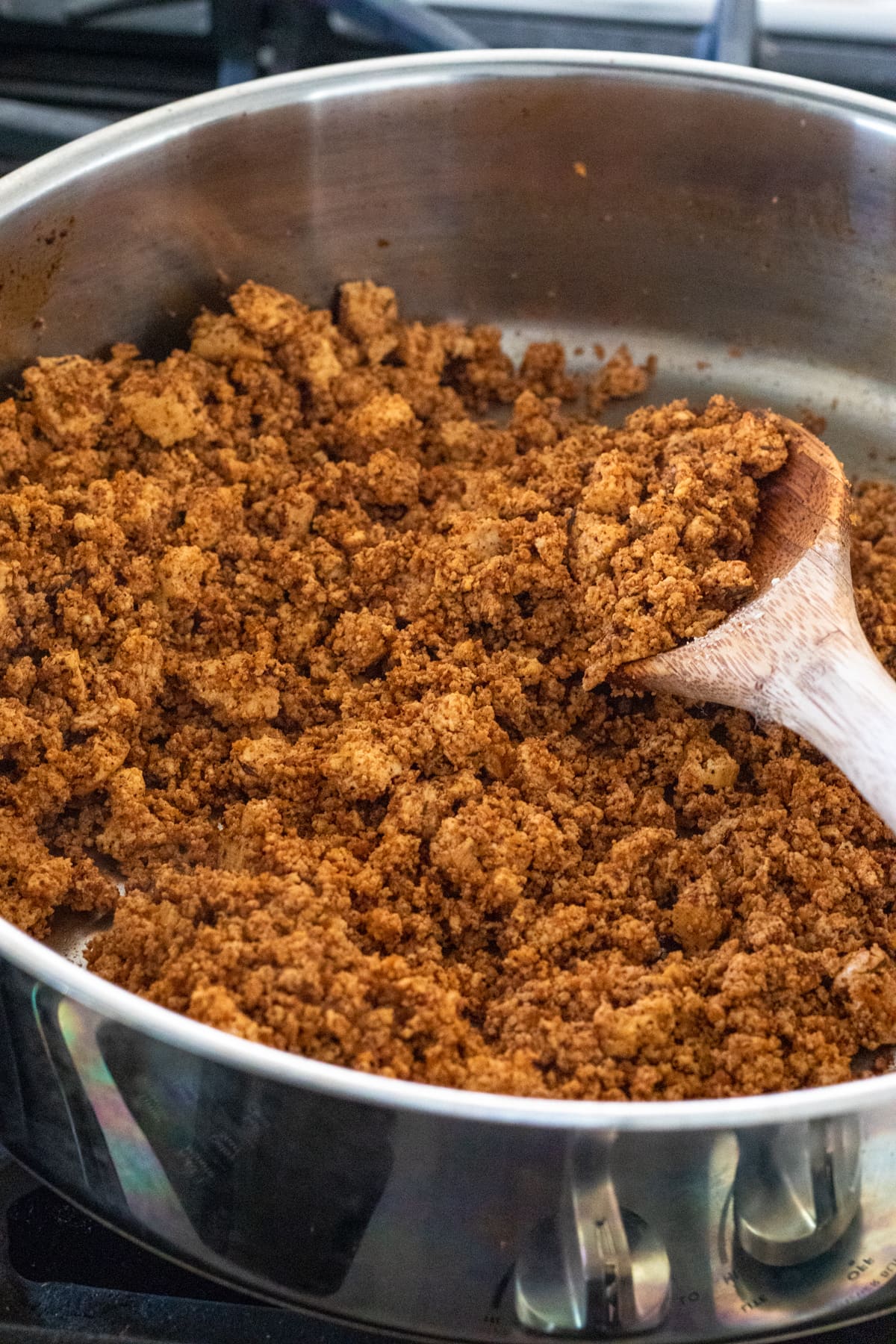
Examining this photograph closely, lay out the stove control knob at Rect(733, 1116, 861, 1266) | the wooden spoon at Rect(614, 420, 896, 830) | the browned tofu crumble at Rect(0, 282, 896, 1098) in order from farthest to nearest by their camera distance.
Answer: the wooden spoon at Rect(614, 420, 896, 830)
the browned tofu crumble at Rect(0, 282, 896, 1098)
the stove control knob at Rect(733, 1116, 861, 1266)

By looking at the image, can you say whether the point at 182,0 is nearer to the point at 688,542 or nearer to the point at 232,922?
the point at 688,542

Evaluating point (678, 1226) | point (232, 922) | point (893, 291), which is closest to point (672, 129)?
point (893, 291)

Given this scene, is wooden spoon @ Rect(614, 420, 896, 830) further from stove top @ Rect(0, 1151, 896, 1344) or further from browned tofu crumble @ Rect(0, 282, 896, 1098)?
stove top @ Rect(0, 1151, 896, 1344)

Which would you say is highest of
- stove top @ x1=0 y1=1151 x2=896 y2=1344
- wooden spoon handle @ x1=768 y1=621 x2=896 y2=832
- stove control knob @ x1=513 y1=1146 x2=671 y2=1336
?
wooden spoon handle @ x1=768 y1=621 x2=896 y2=832

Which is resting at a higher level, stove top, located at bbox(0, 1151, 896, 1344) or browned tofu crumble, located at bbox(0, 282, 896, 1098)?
browned tofu crumble, located at bbox(0, 282, 896, 1098)

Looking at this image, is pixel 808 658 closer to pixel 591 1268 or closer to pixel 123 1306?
pixel 591 1268

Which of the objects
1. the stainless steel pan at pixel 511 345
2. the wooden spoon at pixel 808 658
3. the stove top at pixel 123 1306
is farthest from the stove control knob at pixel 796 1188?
the wooden spoon at pixel 808 658

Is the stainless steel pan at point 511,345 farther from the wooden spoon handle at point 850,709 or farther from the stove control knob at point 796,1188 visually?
the wooden spoon handle at point 850,709

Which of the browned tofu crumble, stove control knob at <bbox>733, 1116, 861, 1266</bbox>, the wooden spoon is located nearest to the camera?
stove control knob at <bbox>733, 1116, 861, 1266</bbox>

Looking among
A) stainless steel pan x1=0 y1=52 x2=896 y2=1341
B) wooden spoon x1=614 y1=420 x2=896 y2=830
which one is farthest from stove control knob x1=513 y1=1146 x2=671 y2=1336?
wooden spoon x1=614 y1=420 x2=896 y2=830
